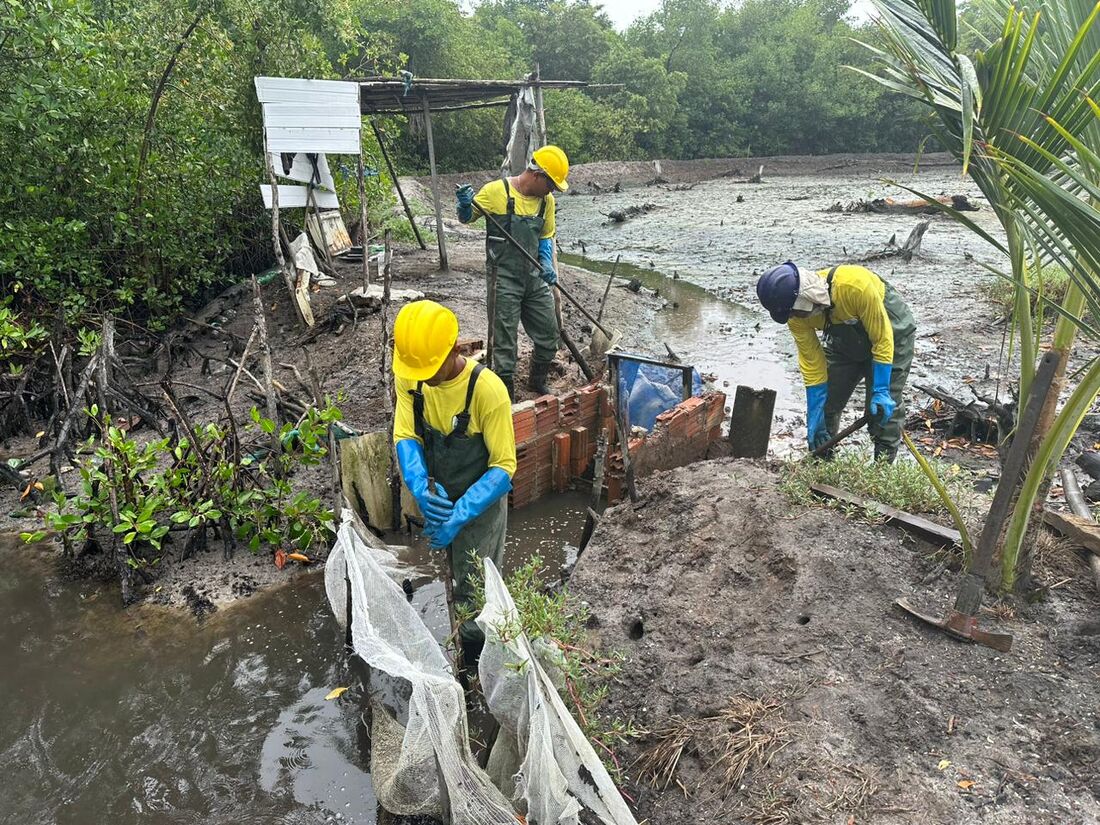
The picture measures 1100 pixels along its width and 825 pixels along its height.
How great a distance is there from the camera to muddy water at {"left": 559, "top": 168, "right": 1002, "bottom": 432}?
832 cm

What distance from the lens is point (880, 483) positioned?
3863 mm

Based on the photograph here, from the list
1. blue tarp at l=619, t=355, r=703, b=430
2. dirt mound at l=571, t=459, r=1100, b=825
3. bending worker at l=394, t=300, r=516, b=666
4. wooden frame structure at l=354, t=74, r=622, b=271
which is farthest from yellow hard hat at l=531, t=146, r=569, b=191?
dirt mound at l=571, t=459, r=1100, b=825

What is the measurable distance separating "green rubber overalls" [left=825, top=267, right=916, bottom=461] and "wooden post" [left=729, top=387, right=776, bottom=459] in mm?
472

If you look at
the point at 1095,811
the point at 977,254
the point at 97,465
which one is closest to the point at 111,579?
the point at 97,465

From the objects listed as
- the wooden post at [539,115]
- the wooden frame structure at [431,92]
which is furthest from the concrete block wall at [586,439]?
the wooden post at [539,115]

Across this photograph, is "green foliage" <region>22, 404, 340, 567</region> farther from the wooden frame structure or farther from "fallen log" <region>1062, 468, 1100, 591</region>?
the wooden frame structure

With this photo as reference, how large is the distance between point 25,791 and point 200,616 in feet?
3.81

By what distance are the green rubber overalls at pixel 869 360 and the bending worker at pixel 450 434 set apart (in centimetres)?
262

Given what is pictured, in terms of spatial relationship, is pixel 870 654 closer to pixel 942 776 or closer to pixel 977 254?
pixel 942 776

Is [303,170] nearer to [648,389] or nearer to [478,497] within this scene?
[648,389]

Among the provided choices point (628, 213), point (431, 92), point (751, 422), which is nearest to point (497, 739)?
point (751, 422)

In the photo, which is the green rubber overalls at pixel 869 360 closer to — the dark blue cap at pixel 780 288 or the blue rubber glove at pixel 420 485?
the dark blue cap at pixel 780 288

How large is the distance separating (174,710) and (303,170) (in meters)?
6.30

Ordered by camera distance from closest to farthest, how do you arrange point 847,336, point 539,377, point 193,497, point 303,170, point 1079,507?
point 1079,507 < point 193,497 < point 847,336 < point 539,377 < point 303,170
